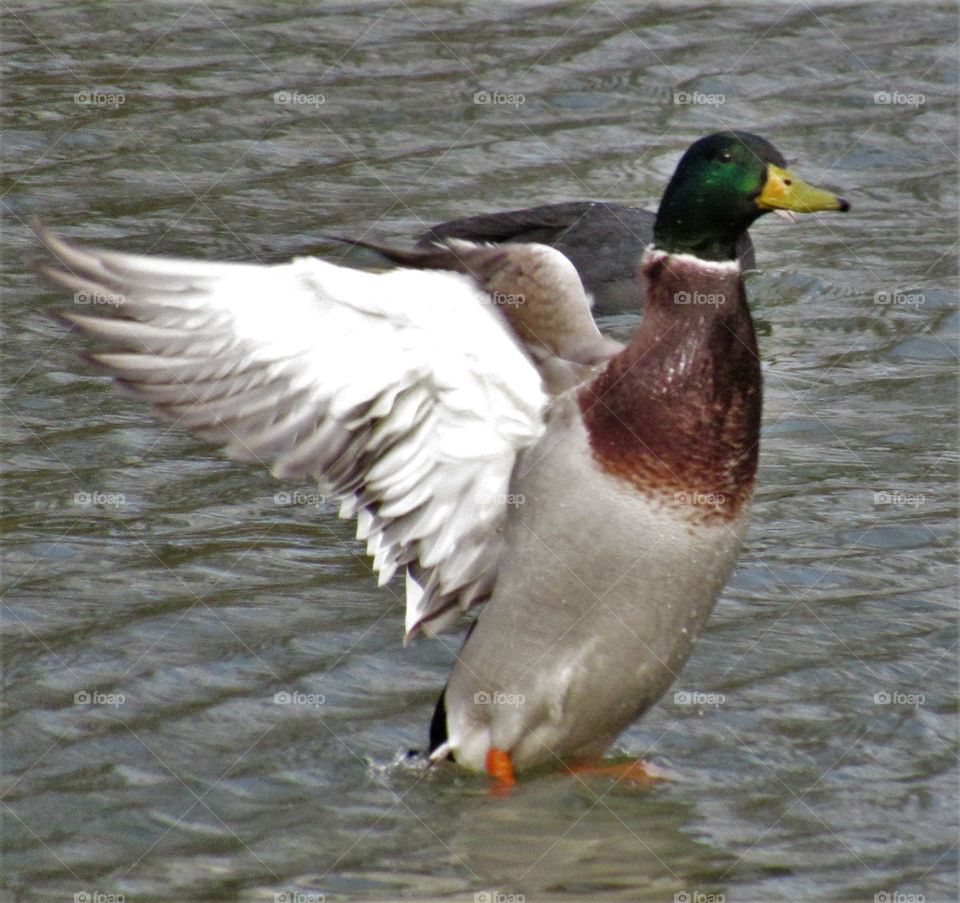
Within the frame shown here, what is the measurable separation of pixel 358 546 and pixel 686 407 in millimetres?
1917

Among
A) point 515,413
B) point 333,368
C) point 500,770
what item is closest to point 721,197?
point 515,413

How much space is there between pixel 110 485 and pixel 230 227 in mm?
2591

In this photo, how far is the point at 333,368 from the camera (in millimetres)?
4875

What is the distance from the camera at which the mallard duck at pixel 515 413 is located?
15.8ft

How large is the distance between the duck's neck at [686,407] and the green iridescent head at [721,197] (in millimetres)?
209

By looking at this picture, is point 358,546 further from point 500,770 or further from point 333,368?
point 333,368

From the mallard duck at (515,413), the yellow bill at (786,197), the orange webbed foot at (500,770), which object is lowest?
the orange webbed foot at (500,770)

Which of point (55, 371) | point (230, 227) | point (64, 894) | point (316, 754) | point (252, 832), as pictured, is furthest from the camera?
point (230, 227)

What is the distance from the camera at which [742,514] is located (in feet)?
16.6

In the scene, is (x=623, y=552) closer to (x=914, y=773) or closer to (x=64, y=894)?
(x=914, y=773)

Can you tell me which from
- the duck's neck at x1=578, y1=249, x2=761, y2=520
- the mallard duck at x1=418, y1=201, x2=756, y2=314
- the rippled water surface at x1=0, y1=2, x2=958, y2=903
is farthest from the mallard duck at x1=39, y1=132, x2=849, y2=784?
the mallard duck at x1=418, y1=201, x2=756, y2=314

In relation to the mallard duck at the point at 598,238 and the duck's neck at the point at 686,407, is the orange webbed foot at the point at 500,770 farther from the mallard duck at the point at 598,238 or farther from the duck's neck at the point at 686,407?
the mallard duck at the point at 598,238

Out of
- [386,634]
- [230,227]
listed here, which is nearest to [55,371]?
[230,227]

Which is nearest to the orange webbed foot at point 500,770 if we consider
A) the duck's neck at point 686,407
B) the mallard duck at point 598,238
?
the duck's neck at point 686,407
